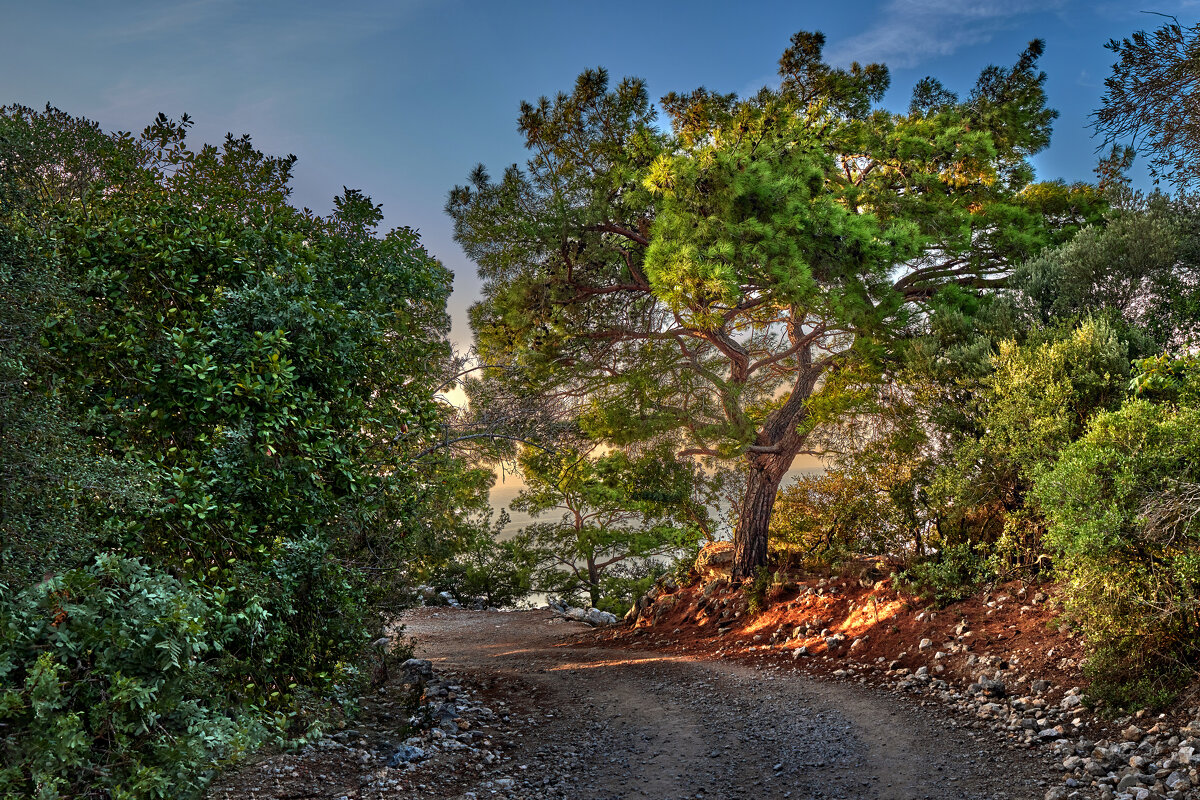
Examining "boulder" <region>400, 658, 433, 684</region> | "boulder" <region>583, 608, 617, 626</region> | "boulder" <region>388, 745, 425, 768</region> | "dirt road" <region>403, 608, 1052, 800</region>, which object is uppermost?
"boulder" <region>400, 658, 433, 684</region>

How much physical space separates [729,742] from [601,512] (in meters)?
11.9

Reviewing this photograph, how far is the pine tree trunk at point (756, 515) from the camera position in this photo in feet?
46.4

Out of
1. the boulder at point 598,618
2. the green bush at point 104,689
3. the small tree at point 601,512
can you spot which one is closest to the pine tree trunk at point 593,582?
the small tree at point 601,512

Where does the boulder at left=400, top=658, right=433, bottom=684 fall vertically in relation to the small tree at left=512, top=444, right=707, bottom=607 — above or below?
below

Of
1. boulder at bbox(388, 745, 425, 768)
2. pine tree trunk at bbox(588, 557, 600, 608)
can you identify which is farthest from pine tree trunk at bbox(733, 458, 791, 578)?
boulder at bbox(388, 745, 425, 768)

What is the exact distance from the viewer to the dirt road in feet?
21.2

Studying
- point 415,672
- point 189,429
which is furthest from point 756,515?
point 189,429

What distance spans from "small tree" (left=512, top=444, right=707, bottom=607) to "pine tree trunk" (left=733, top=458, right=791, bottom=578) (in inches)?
59.4

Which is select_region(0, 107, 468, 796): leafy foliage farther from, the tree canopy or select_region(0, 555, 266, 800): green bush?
the tree canopy

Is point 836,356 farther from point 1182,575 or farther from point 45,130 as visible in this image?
point 45,130

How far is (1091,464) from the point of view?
711 cm

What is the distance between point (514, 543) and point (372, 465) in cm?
1378

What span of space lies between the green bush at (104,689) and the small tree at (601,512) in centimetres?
1077

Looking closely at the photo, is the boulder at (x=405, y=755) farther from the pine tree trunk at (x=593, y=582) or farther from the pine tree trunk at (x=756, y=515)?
the pine tree trunk at (x=593, y=582)
